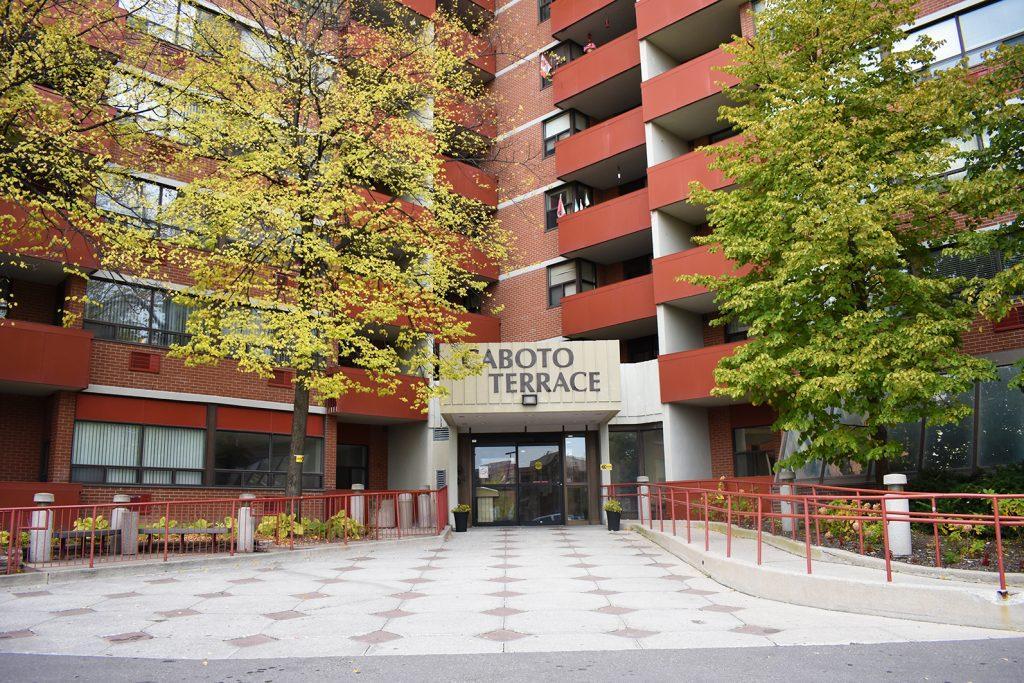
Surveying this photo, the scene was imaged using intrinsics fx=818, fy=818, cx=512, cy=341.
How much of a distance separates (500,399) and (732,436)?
750cm

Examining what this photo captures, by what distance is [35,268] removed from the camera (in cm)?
2011

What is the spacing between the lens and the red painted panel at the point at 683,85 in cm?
2511

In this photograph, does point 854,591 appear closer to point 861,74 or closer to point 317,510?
point 861,74

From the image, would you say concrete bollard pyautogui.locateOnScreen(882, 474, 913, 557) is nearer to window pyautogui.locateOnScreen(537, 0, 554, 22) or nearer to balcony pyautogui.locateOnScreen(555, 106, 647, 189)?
balcony pyautogui.locateOnScreen(555, 106, 647, 189)

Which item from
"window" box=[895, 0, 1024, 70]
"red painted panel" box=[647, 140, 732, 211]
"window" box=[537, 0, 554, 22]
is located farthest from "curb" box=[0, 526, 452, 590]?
"window" box=[537, 0, 554, 22]

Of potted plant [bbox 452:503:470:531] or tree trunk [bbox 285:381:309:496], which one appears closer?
tree trunk [bbox 285:381:309:496]

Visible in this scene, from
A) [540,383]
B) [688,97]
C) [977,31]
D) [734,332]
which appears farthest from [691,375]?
[977,31]

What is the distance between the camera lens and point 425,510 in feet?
67.9

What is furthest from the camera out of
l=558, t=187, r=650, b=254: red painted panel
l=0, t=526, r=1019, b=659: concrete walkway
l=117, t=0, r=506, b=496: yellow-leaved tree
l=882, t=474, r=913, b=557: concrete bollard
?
l=558, t=187, r=650, b=254: red painted panel

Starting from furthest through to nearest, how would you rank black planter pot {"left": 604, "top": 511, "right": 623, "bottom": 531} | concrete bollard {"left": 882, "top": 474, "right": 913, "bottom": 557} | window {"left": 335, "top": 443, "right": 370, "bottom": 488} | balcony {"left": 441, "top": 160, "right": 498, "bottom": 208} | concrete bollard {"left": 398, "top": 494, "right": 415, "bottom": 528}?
balcony {"left": 441, "top": 160, "right": 498, "bottom": 208} < window {"left": 335, "top": 443, "right": 370, "bottom": 488} < black planter pot {"left": 604, "top": 511, "right": 623, "bottom": 531} < concrete bollard {"left": 398, "top": 494, "right": 415, "bottom": 528} < concrete bollard {"left": 882, "top": 474, "right": 913, "bottom": 557}

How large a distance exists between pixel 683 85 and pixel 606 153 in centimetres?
372

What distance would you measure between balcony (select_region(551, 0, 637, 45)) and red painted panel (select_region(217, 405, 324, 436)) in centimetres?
1758

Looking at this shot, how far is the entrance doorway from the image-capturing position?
26625 millimetres

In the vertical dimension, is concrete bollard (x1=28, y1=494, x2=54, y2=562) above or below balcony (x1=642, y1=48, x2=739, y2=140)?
below
